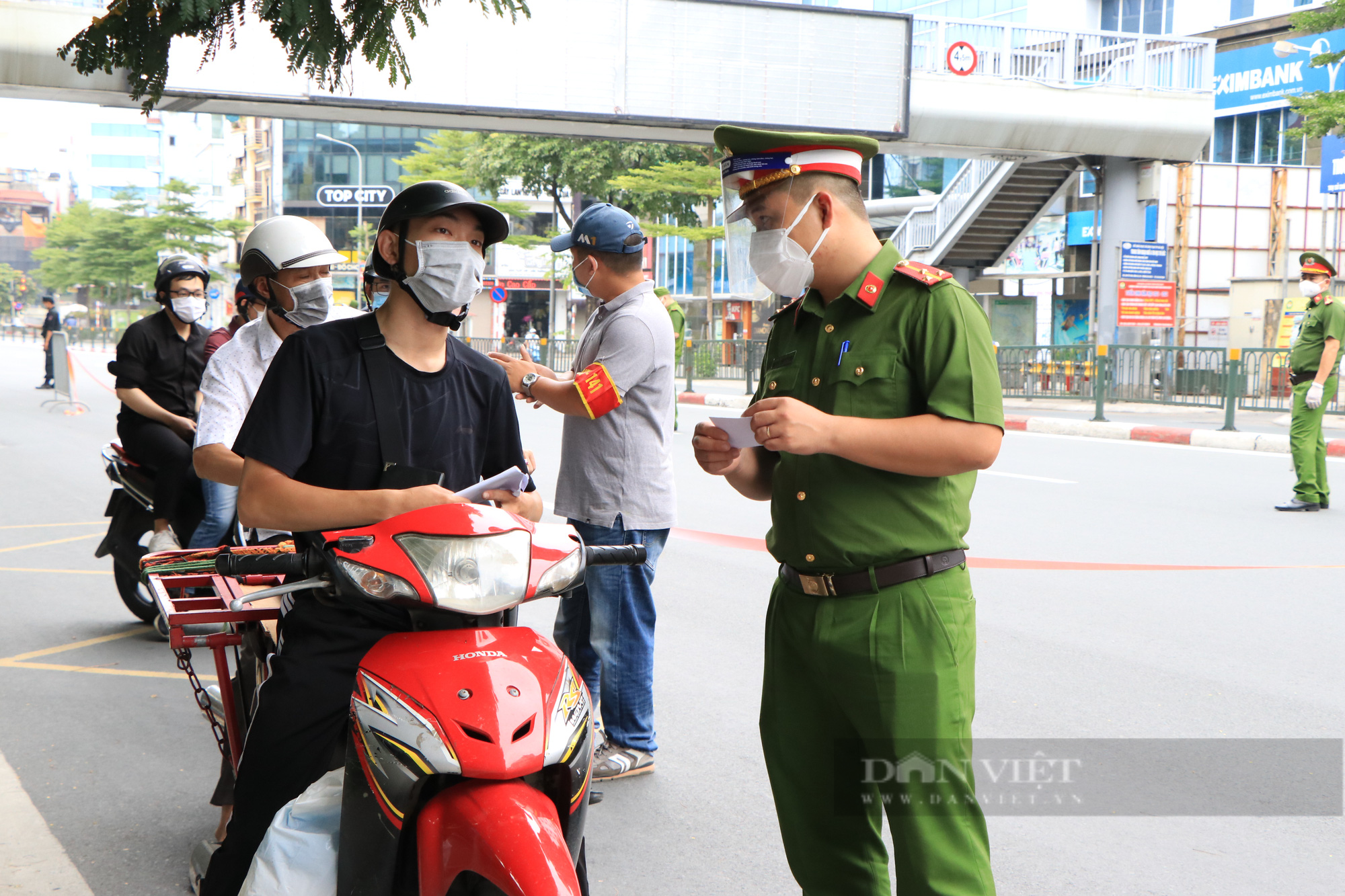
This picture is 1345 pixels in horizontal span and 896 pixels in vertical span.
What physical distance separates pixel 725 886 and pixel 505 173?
33.1 meters

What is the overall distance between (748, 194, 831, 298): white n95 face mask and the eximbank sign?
3092 cm

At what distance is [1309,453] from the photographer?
33.1 ft

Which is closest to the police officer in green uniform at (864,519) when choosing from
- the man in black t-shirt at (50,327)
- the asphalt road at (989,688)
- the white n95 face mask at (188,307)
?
the asphalt road at (989,688)

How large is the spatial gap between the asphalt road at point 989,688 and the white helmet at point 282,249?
1.86m

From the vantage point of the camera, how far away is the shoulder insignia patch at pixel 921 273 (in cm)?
251

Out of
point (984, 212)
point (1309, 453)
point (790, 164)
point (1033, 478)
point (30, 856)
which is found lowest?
point (30, 856)

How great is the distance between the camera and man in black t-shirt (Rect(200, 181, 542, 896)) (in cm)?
268

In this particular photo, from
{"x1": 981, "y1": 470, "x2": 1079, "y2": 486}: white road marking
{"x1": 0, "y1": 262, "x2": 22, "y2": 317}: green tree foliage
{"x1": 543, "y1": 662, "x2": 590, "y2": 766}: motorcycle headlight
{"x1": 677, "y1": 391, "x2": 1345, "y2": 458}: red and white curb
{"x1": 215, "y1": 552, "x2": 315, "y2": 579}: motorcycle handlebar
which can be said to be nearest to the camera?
{"x1": 543, "y1": 662, "x2": 590, "y2": 766}: motorcycle headlight

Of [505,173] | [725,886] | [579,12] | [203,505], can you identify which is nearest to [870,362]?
[725,886]

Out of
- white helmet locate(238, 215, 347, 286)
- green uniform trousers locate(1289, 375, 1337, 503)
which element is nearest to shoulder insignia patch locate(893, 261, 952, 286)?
white helmet locate(238, 215, 347, 286)

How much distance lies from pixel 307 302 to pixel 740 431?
2654mm

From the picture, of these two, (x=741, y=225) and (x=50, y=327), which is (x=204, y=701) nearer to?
(x=741, y=225)

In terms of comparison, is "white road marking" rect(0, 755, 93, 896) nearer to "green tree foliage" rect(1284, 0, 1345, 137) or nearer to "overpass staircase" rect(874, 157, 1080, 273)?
"green tree foliage" rect(1284, 0, 1345, 137)

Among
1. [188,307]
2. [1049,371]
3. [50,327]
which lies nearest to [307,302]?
[188,307]
